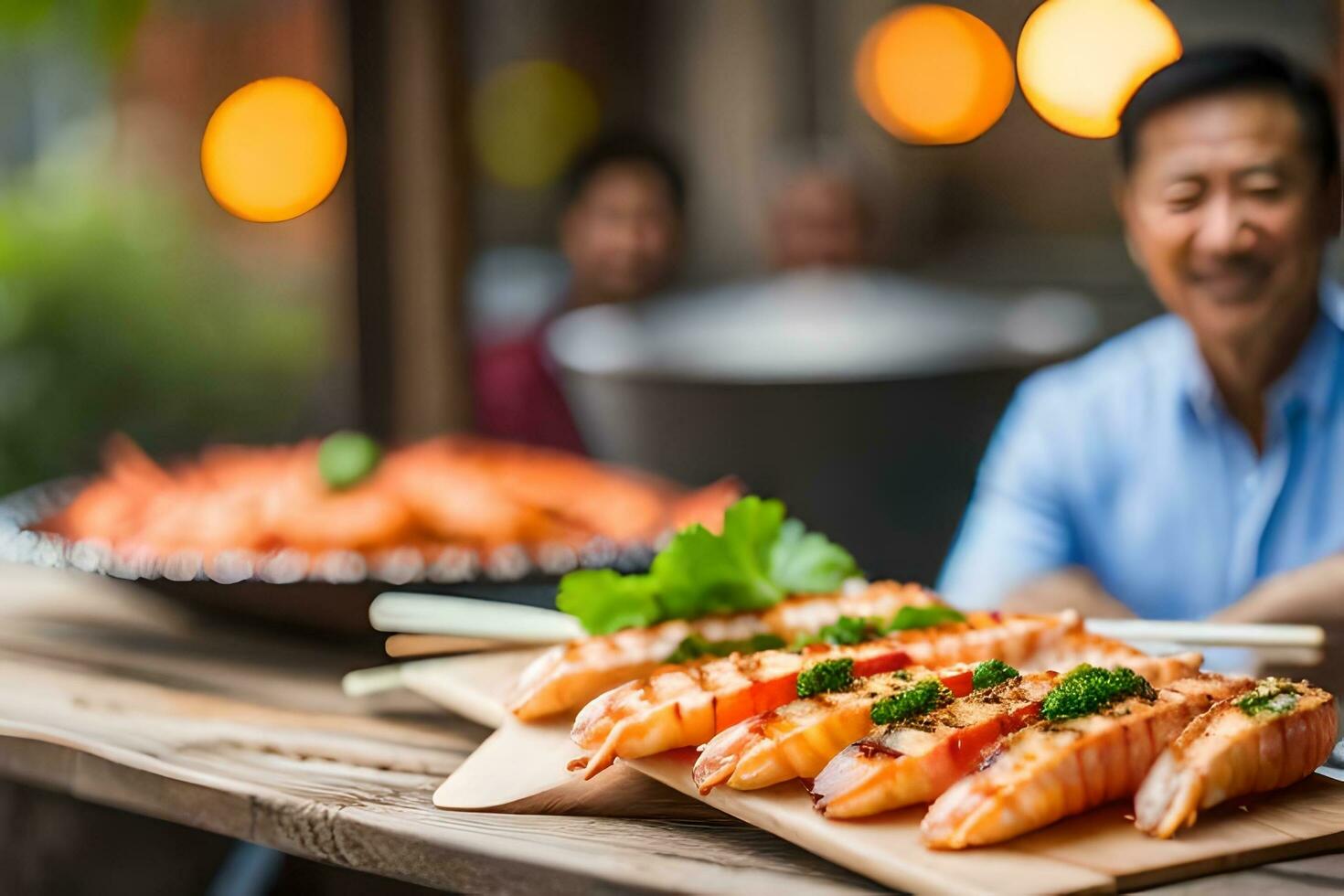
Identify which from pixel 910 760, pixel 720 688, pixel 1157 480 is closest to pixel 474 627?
pixel 720 688

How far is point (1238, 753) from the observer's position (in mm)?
1099

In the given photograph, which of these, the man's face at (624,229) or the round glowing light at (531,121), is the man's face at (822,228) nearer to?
the man's face at (624,229)

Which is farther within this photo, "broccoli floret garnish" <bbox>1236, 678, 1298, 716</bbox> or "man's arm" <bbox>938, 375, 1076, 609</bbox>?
"man's arm" <bbox>938, 375, 1076, 609</bbox>

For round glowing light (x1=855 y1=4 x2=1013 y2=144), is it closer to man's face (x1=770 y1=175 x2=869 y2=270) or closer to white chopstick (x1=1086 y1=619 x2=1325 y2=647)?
man's face (x1=770 y1=175 x2=869 y2=270)

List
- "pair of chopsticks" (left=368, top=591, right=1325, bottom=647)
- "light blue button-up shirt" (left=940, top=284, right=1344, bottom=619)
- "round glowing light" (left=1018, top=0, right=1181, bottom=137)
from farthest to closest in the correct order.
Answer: "round glowing light" (left=1018, top=0, right=1181, bottom=137) < "light blue button-up shirt" (left=940, top=284, right=1344, bottom=619) < "pair of chopsticks" (left=368, top=591, right=1325, bottom=647)

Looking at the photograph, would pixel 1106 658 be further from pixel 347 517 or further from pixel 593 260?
pixel 593 260

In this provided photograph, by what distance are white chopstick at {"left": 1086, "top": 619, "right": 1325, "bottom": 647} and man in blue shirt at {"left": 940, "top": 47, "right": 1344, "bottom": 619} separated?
46 cm

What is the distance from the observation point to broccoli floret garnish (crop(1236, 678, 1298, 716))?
115 centimetres

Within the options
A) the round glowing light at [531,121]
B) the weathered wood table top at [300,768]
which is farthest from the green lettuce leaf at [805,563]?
the round glowing light at [531,121]

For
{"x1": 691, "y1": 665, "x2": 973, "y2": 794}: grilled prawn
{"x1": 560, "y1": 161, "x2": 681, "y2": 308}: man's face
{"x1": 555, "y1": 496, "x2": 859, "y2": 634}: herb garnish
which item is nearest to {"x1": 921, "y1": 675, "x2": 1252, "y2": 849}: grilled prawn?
{"x1": 691, "y1": 665, "x2": 973, "y2": 794}: grilled prawn

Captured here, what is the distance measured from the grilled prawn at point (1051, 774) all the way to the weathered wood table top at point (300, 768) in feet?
0.31

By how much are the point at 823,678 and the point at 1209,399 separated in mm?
1105

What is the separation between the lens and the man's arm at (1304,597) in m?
1.95

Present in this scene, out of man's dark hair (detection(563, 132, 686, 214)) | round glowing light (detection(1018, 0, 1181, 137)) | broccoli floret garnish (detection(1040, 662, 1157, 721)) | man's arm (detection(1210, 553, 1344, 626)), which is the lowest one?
man's arm (detection(1210, 553, 1344, 626))
